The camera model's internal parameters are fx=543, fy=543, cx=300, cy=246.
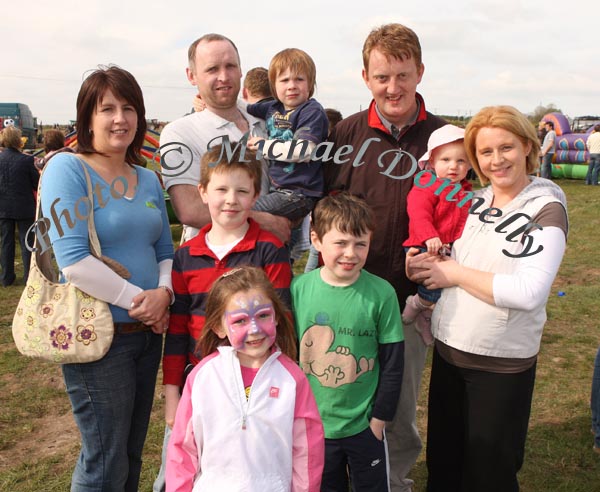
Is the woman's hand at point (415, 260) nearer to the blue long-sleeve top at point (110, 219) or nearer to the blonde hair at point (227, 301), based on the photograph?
the blonde hair at point (227, 301)

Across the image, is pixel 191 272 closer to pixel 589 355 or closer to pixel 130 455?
pixel 130 455

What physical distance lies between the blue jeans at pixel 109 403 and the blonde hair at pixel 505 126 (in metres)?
1.61

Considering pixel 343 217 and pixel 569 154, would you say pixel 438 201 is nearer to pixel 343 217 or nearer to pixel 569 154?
pixel 343 217

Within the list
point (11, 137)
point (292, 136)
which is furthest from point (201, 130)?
point (11, 137)

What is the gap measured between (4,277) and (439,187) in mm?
7492

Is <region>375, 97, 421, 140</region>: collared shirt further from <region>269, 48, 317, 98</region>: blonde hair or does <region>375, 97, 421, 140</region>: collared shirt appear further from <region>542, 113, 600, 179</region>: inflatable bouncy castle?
<region>542, 113, 600, 179</region>: inflatable bouncy castle

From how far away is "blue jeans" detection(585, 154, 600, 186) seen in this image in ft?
57.2

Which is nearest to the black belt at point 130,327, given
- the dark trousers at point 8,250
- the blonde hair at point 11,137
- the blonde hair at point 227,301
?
the blonde hair at point 227,301

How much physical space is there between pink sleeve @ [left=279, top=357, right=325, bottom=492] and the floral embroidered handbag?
789mm

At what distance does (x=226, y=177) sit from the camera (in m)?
2.18

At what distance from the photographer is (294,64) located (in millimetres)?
2869

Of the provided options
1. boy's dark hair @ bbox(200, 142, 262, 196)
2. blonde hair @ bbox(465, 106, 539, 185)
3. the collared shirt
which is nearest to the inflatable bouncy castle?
the collared shirt

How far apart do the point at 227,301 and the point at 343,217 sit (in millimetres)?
622

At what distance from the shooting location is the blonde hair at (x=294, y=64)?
2.87m
